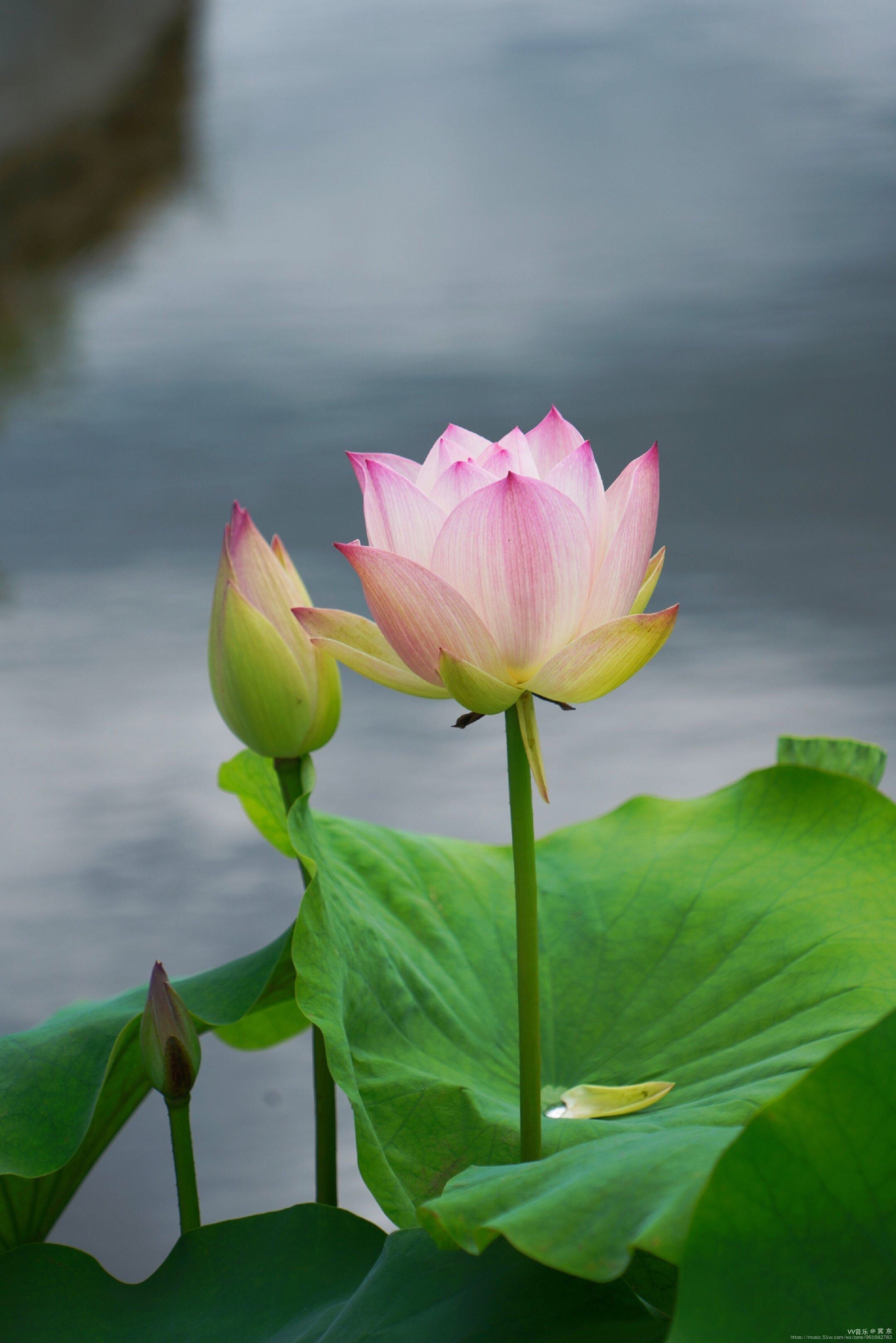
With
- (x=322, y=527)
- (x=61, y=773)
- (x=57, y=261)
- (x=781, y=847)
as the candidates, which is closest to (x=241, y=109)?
(x=57, y=261)

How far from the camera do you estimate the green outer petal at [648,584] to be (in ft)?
0.94

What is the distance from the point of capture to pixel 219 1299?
294 millimetres

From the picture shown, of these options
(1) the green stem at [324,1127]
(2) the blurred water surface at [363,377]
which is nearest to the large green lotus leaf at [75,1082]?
(1) the green stem at [324,1127]

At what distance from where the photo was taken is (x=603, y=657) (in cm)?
26

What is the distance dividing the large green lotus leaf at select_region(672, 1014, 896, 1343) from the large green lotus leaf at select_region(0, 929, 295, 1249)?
0.20 metres

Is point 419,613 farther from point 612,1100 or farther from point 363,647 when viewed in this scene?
point 612,1100

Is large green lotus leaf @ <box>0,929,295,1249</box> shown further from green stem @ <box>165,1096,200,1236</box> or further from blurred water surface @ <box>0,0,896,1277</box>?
blurred water surface @ <box>0,0,896,1277</box>

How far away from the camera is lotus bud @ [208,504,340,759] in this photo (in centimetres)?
35

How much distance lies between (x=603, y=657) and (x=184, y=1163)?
0.18 m

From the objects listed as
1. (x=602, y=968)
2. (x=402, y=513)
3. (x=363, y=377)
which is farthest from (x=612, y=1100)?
(x=363, y=377)

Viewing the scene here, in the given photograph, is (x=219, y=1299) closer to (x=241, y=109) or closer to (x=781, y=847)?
(x=781, y=847)

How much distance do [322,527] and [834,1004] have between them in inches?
49.0

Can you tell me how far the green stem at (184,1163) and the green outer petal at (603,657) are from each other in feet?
0.50

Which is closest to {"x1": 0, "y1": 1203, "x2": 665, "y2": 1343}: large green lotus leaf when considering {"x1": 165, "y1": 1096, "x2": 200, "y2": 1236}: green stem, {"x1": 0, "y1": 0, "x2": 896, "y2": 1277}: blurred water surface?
{"x1": 165, "y1": 1096, "x2": 200, "y2": 1236}: green stem
